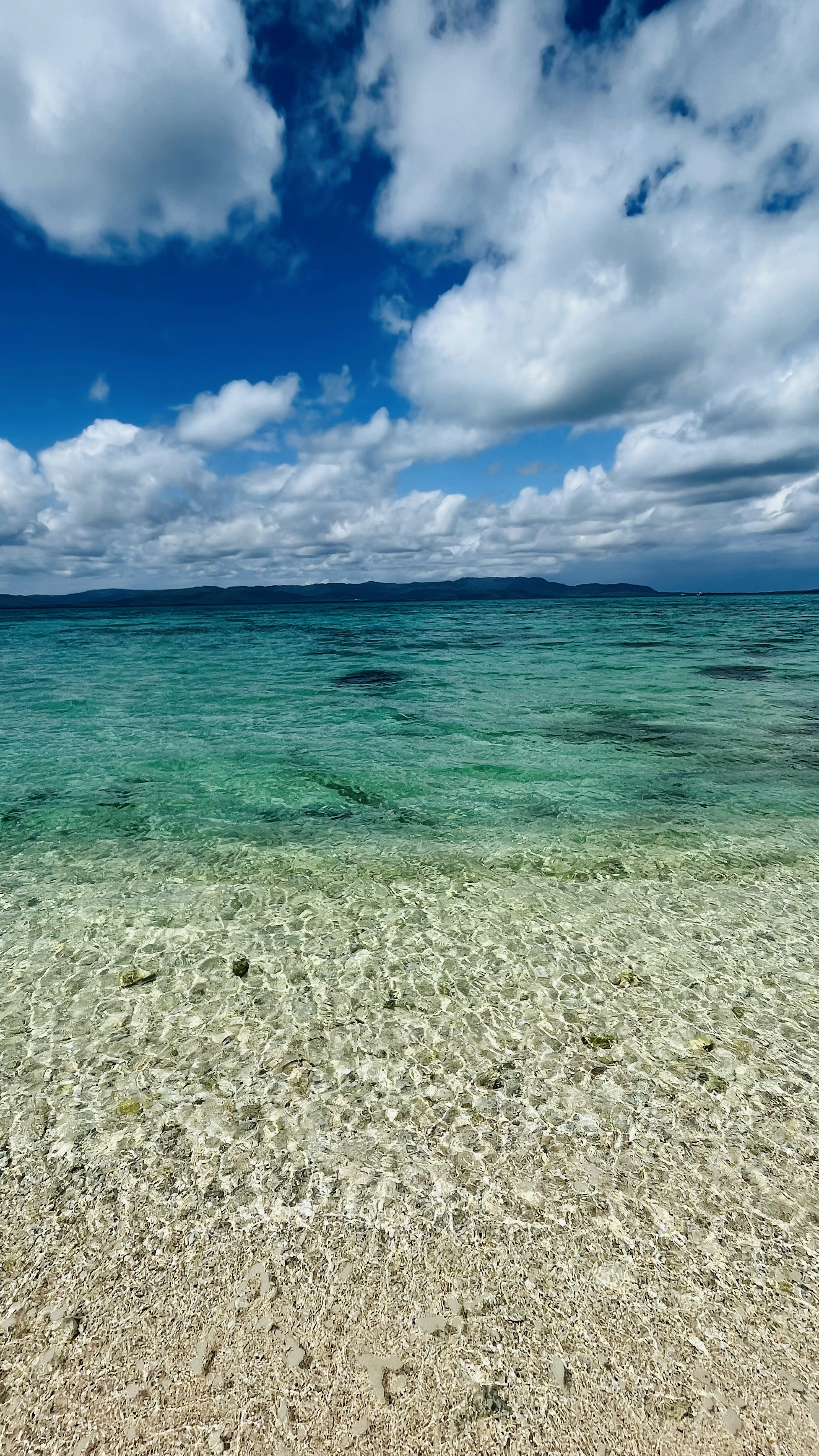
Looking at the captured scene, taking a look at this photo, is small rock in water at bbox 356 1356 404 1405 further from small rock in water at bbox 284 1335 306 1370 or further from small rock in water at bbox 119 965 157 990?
small rock in water at bbox 119 965 157 990

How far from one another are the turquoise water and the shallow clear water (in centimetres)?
11

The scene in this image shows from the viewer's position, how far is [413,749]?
14.9 m

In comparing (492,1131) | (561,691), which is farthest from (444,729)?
(492,1131)

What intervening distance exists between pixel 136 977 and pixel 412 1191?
11.5 feet

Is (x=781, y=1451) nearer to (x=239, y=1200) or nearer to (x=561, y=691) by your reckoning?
(x=239, y=1200)

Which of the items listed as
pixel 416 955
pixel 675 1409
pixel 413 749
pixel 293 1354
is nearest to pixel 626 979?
pixel 416 955

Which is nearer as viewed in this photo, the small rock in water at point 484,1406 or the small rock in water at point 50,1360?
the small rock in water at point 484,1406

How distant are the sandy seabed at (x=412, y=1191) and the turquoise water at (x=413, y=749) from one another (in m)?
3.36

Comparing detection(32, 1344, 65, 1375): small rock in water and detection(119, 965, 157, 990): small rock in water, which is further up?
detection(32, 1344, 65, 1375): small rock in water

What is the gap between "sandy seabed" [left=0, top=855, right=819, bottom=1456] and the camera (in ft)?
9.36

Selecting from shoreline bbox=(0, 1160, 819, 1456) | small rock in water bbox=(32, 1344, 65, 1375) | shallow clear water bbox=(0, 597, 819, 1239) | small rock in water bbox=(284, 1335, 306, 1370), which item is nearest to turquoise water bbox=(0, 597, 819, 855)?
shallow clear water bbox=(0, 597, 819, 1239)

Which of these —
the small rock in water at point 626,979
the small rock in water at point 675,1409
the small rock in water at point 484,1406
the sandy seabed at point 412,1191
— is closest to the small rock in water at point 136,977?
the sandy seabed at point 412,1191

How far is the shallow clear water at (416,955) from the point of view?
419 cm

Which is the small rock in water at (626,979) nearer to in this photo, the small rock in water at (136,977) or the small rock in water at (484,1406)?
the small rock in water at (484,1406)
